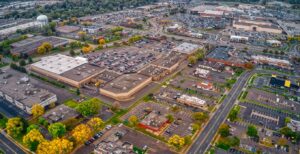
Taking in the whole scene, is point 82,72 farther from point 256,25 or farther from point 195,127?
point 256,25

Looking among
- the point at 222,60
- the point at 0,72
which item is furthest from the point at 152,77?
the point at 0,72

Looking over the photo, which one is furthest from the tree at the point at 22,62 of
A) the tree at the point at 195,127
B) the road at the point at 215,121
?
the road at the point at 215,121

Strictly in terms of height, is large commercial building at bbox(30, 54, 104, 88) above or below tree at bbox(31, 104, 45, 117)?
above

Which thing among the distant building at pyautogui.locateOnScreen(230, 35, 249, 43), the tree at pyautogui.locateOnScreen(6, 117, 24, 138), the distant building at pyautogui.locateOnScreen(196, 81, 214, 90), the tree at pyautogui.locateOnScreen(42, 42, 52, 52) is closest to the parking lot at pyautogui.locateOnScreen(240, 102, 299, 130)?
the distant building at pyautogui.locateOnScreen(196, 81, 214, 90)

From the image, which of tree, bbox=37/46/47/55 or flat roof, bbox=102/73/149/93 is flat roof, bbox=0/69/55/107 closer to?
flat roof, bbox=102/73/149/93

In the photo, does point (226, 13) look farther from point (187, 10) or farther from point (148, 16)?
point (148, 16)

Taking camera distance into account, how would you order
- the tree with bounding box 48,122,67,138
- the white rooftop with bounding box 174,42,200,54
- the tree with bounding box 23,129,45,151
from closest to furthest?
the tree with bounding box 23,129,45,151, the tree with bounding box 48,122,67,138, the white rooftop with bounding box 174,42,200,54

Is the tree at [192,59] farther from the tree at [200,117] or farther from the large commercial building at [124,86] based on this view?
the tree at [200,117]
